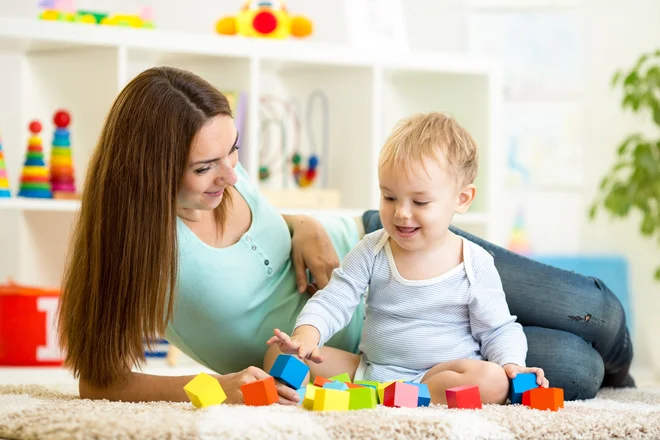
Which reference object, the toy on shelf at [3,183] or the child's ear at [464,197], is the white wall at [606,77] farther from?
the child's ear at [464,197]

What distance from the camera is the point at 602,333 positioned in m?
1.68

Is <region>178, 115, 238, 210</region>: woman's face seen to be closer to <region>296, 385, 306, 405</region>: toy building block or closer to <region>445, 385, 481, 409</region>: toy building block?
<region>296, 385, 306, 405</region>: toy building block

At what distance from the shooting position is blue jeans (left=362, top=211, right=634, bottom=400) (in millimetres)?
1579

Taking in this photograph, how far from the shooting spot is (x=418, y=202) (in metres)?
1.36

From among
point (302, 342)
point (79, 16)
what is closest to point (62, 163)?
point (79, 16)

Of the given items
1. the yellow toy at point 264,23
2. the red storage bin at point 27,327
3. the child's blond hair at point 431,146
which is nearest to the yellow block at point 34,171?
the red storage bin at point 27,327

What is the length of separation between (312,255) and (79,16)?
53.8 inches

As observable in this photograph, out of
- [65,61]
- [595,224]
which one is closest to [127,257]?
[65,61]

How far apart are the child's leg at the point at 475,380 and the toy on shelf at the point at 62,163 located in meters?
1.51

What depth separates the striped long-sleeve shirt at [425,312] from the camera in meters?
1.41

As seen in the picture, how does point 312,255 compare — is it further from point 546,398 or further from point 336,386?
point 546,398

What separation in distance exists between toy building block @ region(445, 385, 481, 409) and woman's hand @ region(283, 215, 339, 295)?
40 centimetres

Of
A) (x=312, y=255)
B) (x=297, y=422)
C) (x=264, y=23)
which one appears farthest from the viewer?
(x=264, y=23)

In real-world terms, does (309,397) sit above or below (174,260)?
below
